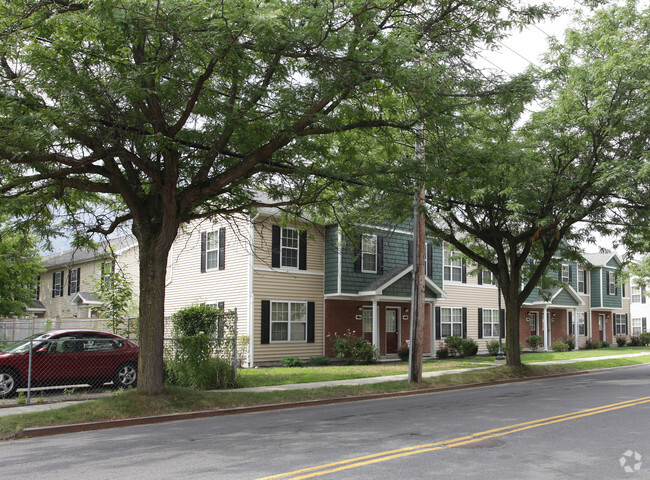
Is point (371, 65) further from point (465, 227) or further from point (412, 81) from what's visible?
point (465, 227)

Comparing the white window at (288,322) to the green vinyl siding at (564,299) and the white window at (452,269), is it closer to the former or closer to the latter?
the white window at (452,269)

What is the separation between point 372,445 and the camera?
8.16 meters

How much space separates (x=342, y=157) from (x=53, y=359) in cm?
848

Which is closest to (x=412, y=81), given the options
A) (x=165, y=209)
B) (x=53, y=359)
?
(x=165, y=209)

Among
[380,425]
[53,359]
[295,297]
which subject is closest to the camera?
[380,425]

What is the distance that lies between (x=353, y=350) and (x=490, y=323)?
13.0 m

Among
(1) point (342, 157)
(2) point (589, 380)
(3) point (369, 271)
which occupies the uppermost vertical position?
(1) point (342, 157)

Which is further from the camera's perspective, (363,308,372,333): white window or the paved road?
(363,308,372,333): white window

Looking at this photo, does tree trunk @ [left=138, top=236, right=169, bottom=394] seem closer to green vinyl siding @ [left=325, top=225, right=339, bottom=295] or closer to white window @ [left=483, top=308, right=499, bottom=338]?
green vinyl siding @ [left=325, top=225, right=339, bottom=295]

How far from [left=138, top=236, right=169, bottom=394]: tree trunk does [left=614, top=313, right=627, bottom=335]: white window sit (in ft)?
144

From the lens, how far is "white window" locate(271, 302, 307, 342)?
904 inches

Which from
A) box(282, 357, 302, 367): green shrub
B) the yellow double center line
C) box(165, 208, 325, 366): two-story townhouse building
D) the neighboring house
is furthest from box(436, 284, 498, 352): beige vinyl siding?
the yellow double center line

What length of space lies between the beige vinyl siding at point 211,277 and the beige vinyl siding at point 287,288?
0.53 meters

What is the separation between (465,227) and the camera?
65.5 feet
